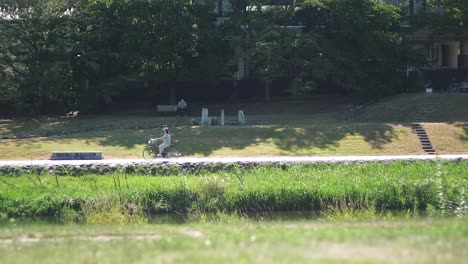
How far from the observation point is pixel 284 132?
111 feet

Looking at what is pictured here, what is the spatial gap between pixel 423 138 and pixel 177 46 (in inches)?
730

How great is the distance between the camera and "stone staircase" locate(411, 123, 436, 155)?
30.9 meters

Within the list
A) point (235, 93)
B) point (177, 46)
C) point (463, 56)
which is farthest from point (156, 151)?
point (463, 56)

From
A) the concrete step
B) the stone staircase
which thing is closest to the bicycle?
the concrete step

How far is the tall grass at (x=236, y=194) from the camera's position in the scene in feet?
61.9

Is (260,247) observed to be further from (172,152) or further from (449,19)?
(449,19)

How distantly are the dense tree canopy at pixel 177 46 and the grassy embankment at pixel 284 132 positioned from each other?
2354 millimetres

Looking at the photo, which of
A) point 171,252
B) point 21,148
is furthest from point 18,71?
point 171,252

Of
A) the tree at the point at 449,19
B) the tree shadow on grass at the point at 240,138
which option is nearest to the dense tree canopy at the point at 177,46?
the tree at the point at 449,19

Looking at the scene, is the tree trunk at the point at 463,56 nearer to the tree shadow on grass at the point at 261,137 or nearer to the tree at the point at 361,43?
the tree at the point at 361,43

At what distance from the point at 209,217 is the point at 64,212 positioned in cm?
510

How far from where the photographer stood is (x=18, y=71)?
40906 millimetres

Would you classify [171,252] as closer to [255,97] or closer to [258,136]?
[258,136]

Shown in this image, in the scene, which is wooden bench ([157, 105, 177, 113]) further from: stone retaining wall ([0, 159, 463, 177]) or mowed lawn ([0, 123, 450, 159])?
stone retaining wall ([0, 159, 463, 177])
